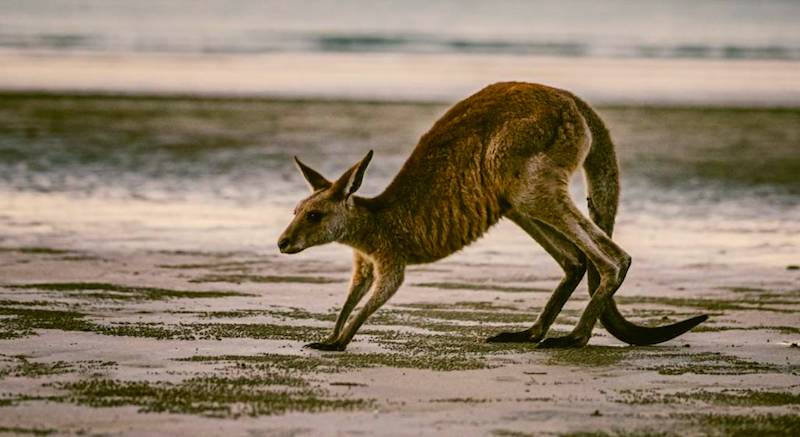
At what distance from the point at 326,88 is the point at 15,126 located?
6.77 meters

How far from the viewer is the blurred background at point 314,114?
1234 cm

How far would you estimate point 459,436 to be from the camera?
5.46 m

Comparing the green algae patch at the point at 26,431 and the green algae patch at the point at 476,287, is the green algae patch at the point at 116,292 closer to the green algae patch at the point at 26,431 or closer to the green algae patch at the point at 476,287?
the green algae patch at the point at 476,287

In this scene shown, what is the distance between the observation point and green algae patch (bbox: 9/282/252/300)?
8.53 m

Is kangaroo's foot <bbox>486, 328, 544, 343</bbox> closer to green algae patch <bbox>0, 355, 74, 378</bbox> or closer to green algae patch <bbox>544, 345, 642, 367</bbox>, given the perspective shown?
green algae patch <bbox>544, 345, 642, 367</bbox>

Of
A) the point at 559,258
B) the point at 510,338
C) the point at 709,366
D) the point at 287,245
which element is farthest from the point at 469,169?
the point at 709,366

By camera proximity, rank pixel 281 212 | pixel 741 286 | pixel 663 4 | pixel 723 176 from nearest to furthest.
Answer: pixel 741 286, pixel 281 212, pixel 723 176, pixel 663 4

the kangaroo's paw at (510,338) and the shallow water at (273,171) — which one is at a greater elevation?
the shallow water at (273,171)

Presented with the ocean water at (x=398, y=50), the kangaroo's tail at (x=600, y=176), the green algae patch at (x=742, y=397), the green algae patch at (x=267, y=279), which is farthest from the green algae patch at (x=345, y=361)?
the ocean water at (x=398, y=50)

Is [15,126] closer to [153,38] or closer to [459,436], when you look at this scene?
[459,436]

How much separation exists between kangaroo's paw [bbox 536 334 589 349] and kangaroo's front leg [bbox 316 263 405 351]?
2.31ft

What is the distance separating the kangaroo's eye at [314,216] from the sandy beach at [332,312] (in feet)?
1.80

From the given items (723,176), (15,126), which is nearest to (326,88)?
(15,126)

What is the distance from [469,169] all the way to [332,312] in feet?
4.16
